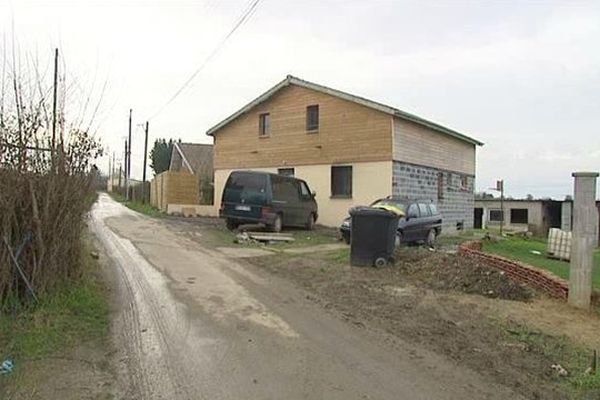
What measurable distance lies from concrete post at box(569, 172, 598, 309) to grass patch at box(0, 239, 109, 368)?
22.4 feet

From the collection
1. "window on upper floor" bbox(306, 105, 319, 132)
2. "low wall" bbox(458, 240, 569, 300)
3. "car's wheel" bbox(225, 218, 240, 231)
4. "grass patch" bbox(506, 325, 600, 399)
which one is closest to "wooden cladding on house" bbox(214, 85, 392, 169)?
"window on upper floor" bbox(306, 105, 319, 132)

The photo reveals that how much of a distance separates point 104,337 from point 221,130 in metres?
23.0

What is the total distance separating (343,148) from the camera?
2295 centimetres

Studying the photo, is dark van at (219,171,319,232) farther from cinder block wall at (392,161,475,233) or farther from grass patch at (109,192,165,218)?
grass patch at (109,192,165,218)

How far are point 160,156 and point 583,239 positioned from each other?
62407 millimetres

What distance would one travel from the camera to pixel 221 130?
28.5 m

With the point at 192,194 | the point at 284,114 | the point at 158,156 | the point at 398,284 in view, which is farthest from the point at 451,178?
the point at 158,156

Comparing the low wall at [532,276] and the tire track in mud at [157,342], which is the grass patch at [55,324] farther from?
the low wall at [532,276]

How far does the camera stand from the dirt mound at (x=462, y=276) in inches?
374

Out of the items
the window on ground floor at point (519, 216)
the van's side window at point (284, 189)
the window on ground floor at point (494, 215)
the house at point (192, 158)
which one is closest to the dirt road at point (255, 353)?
the van's side window at point (284, 189)

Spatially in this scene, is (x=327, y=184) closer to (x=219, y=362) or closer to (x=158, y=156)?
(x=219, y=362)

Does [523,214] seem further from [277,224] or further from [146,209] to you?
[277,224]

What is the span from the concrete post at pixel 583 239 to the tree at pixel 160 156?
197 feet

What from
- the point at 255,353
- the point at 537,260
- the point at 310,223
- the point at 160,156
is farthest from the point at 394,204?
the point at 160,156
